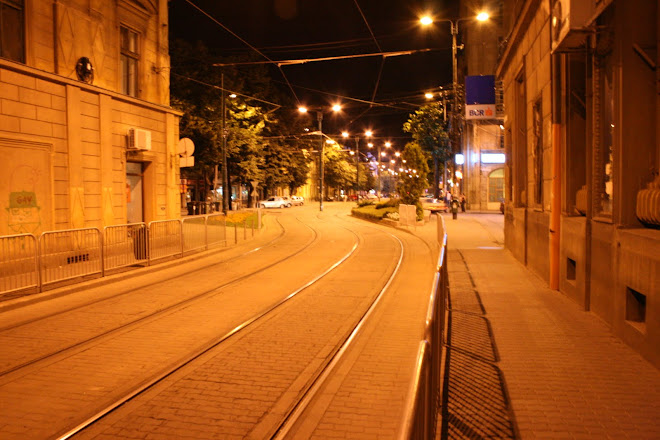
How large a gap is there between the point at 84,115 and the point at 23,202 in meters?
3.17

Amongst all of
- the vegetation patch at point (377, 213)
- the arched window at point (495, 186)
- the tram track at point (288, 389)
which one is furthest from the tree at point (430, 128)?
the tram track at point (288, 389)

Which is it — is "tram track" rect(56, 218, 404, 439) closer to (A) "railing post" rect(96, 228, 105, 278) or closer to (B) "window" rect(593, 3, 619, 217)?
(B) "window" rect(593, 3, 619, 217)

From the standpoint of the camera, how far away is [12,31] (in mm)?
12711

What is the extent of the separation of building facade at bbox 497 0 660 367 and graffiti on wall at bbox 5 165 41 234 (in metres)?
11.8

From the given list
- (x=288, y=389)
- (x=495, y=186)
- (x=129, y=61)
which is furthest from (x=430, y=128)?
(x=288, y=389)

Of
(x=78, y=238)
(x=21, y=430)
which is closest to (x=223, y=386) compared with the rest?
(x=21, y=430)

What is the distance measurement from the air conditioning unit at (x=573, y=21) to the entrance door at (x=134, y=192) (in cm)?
1378

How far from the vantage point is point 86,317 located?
8.77 m

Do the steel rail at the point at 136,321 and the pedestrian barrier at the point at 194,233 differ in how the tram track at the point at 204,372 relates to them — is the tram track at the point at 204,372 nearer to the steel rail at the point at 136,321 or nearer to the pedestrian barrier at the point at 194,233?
the steel rail at the point at 136,321

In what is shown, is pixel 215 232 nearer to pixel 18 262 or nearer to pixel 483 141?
pixel 18 262

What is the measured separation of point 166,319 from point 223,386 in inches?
132

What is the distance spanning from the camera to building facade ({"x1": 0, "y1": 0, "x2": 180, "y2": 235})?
12.6 metres

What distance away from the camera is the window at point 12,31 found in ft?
40.8

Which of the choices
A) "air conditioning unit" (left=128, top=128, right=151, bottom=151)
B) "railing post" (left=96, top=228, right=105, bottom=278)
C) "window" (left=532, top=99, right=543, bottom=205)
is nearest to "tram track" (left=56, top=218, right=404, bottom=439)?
"railing post" (left=96, top=228, right=105, bottom=278)
